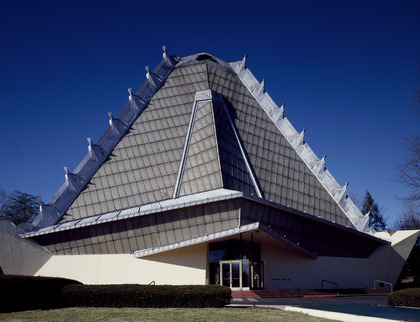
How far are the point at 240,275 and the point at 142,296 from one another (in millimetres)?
17950

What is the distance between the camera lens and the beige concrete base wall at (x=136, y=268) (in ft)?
123

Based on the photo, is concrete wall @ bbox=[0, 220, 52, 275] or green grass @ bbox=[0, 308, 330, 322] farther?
concrete wall @ bbox=[0, 220, 52, 275]

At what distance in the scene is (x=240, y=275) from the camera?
37.3m

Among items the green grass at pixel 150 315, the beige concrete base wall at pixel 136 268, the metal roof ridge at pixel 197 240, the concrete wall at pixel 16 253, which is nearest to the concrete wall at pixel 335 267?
the beige concrete base wall at pixel 136 268

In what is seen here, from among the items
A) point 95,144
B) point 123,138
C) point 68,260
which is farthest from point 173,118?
point 68,260

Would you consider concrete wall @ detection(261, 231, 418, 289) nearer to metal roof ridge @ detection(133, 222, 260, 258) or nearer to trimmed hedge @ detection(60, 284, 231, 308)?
metal roof ridge @ detection(133, 222, 260, 258)

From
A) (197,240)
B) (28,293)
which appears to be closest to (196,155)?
(197,240)

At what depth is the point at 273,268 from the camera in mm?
41594

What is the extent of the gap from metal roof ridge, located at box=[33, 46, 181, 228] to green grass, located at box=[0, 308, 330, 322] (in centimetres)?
2250

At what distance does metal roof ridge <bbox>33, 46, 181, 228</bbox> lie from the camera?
134ft

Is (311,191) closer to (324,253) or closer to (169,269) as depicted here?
(324,253)

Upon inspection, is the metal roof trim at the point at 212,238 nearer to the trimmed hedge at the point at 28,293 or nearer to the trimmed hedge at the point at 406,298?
the trimmed hedge at the point at 406,298

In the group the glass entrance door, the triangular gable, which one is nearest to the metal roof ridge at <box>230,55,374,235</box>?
the triangular gable

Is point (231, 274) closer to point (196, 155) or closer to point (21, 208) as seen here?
point (196, 155)
